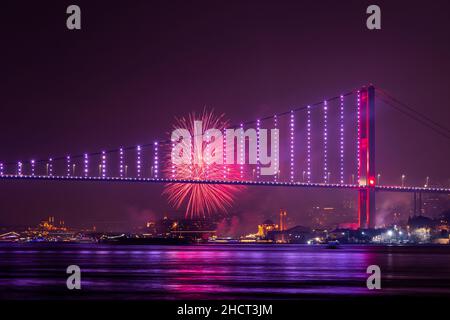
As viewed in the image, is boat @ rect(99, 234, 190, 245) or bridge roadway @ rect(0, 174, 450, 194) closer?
bridge roadway @ rect(0, 174, 450, 194)

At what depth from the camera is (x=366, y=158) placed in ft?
249

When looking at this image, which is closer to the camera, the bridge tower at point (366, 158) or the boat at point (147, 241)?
the bridge tower at point (366, 158)

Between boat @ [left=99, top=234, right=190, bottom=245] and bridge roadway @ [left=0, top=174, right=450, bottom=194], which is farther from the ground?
bridge roadway @ [left=0, top=174, right=450, bottom=194]

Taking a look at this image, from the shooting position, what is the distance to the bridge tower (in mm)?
71562

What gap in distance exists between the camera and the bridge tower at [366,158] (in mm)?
71562

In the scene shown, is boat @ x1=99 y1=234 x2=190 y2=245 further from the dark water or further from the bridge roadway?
the dark water

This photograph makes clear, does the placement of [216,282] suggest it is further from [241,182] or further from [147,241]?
[147,241]

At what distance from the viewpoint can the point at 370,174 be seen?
241 ft

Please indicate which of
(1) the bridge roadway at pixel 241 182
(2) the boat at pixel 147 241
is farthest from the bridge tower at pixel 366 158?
(2) the boat at pixel 147 241

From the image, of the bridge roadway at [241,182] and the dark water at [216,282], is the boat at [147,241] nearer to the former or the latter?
the bridge roadway at [241,182]

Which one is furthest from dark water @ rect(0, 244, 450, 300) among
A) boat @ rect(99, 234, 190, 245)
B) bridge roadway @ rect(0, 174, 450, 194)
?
boat @ rect(99, 234, 190, 245)

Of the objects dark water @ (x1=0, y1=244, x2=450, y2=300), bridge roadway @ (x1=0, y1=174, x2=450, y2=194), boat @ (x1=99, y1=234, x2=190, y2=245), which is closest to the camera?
dark water @ (x1=0, y1=244, x2=450, y2=300)
